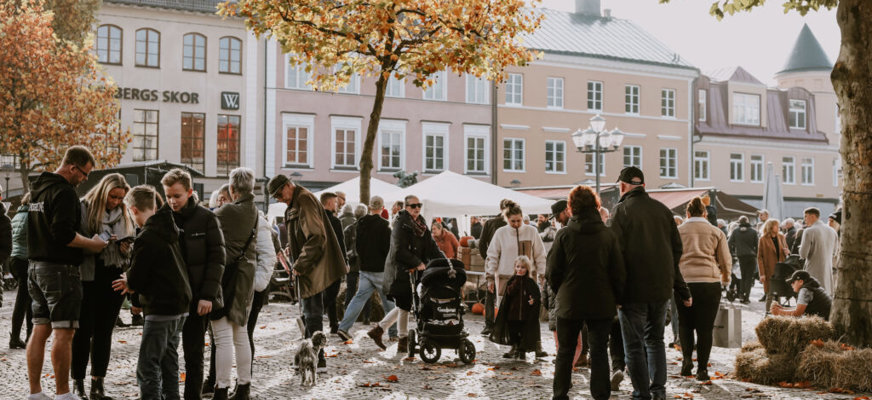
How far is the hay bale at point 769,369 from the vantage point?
28.5 feet

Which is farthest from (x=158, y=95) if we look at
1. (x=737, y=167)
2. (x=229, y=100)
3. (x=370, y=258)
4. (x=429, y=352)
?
(x=737, y=167)

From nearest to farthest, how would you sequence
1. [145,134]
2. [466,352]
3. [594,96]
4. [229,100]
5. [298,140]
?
[466,352] < [145,134] < [229,100] < [298,140] < [594,96]

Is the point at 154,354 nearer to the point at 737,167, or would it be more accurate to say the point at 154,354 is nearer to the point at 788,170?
the point at 737,167

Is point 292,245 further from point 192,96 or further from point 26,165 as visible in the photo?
point 192,96

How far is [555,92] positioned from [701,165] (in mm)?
9115

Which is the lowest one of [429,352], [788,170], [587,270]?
[429,352]

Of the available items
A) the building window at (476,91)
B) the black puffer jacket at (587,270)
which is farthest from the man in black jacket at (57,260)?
the building window at (476,91)

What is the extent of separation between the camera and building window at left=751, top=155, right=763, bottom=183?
46.3 metres

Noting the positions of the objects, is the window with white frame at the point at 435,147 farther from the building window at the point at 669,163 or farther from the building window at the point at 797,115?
the building window at the point at 797,115

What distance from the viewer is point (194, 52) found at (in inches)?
1368

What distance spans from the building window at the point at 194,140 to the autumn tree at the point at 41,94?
21.3ft

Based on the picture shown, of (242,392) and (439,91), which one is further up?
(439,91)

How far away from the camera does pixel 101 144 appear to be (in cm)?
2730

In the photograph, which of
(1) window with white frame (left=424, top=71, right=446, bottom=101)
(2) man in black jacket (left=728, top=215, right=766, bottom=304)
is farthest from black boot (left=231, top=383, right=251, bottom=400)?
(1) window with white frame (left=424, top=71, right=446, bottom=101)
